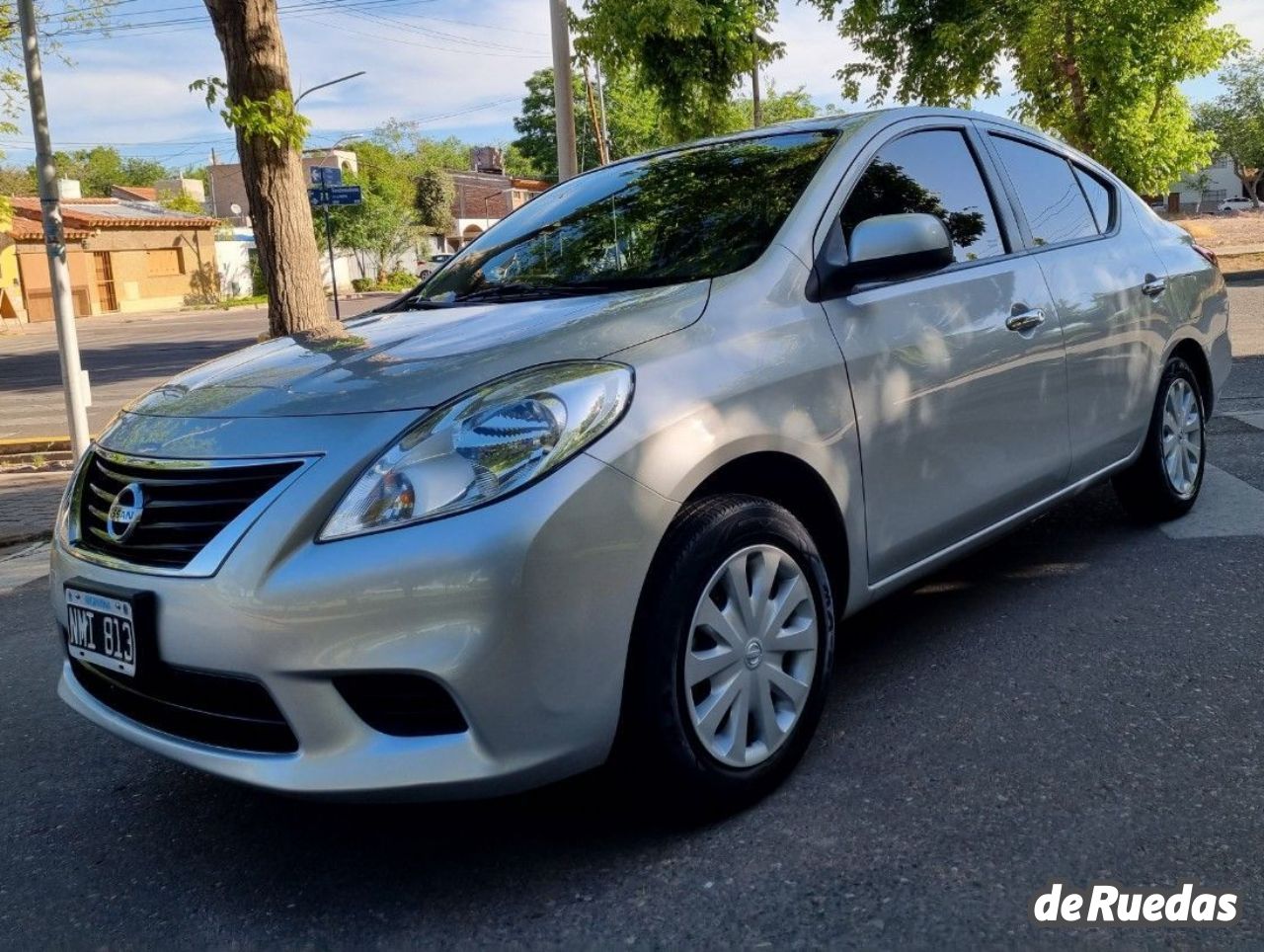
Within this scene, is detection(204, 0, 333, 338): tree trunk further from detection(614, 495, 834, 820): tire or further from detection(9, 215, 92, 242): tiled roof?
detection(9, 215, 92, 242): tiled roof

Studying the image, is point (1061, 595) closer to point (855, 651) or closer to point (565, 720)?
point (855, 651)

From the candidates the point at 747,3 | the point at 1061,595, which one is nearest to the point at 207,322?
the point at 747,3

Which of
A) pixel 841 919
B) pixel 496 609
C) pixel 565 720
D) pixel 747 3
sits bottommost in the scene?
pixel 841 919

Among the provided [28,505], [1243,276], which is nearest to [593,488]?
[28,505]

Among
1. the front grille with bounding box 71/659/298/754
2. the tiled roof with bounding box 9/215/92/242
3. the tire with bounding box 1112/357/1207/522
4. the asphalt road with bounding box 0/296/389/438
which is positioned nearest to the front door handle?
Result: the tire with bounding box 1112/357/1207/522

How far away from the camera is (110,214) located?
160 feet

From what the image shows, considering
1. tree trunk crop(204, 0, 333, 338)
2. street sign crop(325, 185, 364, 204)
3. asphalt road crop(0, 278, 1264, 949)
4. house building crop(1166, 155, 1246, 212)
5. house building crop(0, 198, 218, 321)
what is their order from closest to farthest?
asphalt road crop(0, 278, 1264, 949) → tree trunk crop(204, 0, 333, 338) → street sign crop(325, 185, 364, 204) → house building crop(0, 198, 218, 321) → house building crop(1166, 155, 1246, 212)

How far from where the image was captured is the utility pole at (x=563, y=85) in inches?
510

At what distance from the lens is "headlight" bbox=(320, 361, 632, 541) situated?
7.19 ft

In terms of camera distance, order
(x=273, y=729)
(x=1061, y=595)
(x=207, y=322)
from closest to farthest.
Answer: (x=273, y=729) < (x=1061, y=595) < (x=207, y=322)

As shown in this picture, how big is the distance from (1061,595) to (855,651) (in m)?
0.83

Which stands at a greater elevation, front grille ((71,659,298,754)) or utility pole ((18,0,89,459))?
utility pole ((18,0,89,459))

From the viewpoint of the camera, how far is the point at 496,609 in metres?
2.12

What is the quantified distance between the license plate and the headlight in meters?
0.51
